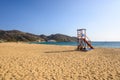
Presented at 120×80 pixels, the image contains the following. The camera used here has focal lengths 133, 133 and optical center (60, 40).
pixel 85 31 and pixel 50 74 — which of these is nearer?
pixel 50 74

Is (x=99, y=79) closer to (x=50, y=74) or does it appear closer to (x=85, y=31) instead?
(x=50, y=74)

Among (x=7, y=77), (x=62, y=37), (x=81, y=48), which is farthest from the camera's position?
(x=62, y=37)

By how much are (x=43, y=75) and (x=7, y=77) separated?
140cm

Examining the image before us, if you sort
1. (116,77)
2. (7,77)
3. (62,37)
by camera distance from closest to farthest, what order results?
1. (7,77)
2. (116,77)
3. (62,37)

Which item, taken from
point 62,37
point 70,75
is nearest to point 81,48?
point 70,75

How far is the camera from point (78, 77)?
551cm

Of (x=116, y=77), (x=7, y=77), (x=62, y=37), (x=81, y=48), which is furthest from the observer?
(x=62, y=37)

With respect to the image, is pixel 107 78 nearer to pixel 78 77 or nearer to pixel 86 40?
pixel 78 77

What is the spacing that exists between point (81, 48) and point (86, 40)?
5.92 ft

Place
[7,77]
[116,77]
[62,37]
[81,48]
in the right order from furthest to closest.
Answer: [62,37]
[81,48]
[116,77]
[7,77]

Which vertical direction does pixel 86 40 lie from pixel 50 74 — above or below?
above

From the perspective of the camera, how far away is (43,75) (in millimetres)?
5586

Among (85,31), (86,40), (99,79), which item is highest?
(85,31)

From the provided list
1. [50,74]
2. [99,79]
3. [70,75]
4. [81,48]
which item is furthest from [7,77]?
[81,48]
